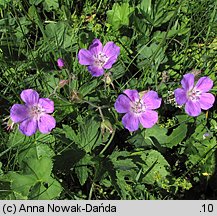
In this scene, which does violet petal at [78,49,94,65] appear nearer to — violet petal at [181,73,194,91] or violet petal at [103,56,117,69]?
violet petal at [103,56,117,69]

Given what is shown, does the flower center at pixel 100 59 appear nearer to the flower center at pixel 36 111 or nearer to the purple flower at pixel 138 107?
the purple flower at pixel 138 107

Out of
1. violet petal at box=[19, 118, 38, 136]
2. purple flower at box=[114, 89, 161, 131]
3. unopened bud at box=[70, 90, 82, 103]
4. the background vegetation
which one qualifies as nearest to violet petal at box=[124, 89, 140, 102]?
purple flower at box=[114, 89, 161, 131]

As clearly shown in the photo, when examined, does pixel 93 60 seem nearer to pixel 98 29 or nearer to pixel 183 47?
pixel 98 29

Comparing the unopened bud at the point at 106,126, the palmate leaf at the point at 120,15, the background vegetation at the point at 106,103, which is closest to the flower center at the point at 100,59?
the background vegetation at the point at 106,103

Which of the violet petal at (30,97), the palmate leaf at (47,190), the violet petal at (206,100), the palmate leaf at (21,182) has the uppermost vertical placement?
the violet petal at (30,97)

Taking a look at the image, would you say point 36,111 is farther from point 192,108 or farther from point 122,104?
point 192,108

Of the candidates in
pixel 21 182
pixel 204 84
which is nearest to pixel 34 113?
pixel 21 182

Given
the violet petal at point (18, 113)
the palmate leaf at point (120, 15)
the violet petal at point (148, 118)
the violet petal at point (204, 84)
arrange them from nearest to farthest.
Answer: the violet petal at point (18, 113) < the violet petal at point (148, 118) < the violet petal at point (204, 84) < the palmate leaf at point (120, 15)
